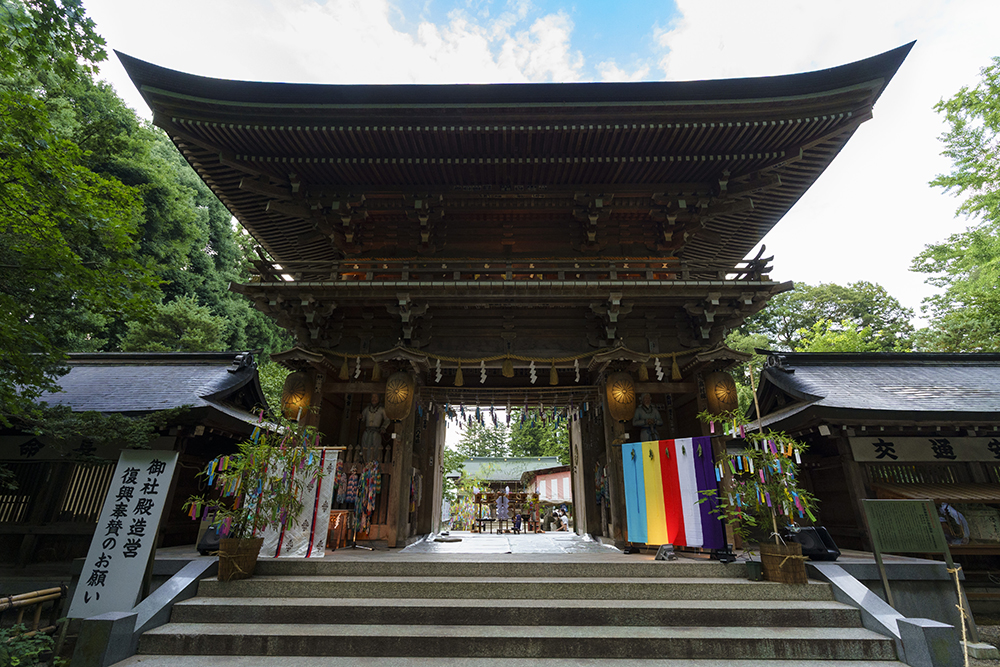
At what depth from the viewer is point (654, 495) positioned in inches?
295

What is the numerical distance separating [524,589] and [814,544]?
424 cm

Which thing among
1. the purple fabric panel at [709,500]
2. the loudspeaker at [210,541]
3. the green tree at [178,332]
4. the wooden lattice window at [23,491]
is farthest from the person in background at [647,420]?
the green tree at [178,332]

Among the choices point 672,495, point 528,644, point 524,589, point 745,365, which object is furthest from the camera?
point 745,365

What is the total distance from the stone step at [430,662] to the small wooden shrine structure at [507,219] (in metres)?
3.77

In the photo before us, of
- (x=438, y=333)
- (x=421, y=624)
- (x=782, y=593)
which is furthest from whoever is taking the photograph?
(x=438, y=333)

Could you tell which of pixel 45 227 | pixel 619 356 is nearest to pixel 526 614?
pixel 619 356

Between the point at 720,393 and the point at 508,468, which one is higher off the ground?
the point at 720,393

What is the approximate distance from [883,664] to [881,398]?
641 centimetres

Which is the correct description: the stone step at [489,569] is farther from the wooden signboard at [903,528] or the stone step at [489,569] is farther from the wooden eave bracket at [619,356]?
the wooden eave bracket at [619,356]

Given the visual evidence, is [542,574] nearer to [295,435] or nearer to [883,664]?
[883,664]

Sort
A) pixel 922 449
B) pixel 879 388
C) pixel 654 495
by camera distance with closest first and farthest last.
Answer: pixel 654 495
pixel 922 449
pixel 879 388

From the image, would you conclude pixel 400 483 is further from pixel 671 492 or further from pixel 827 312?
pixel 827 312

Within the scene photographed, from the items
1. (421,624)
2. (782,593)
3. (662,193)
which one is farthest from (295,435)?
(662,193)

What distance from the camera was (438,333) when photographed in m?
9.54
